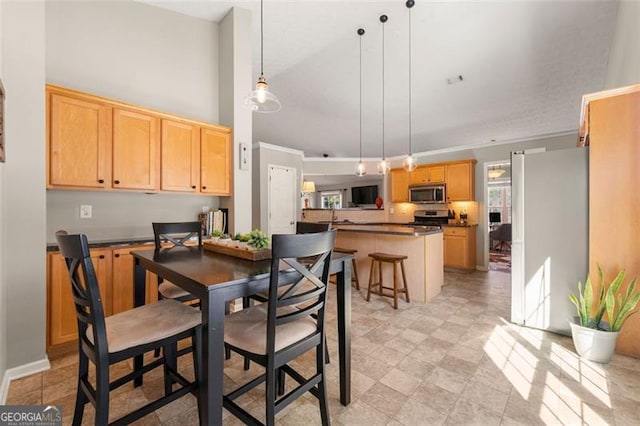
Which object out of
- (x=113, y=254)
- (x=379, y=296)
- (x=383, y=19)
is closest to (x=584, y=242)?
(x=379, y=296)

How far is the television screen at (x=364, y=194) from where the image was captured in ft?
27.4

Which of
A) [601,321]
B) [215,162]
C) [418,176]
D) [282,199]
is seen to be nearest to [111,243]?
[215,162]

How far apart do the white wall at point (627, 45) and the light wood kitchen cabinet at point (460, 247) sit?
9.83 feet

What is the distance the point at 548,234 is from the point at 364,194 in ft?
20.0

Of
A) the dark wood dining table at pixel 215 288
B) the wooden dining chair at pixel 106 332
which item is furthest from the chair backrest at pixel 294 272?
the wooden dining chair at pixel 106 332

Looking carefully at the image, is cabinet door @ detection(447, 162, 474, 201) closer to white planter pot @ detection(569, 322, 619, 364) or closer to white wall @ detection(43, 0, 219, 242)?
white planter pot @ detection(569, 322, 619, 364)

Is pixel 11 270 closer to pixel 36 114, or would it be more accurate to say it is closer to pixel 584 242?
pixel 36 114

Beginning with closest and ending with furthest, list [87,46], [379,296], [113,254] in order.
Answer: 1. [113,254]
2. [87,46]
3. [379,296]

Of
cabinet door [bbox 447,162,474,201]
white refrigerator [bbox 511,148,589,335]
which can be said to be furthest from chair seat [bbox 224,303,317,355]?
cabinet door [bbox 447,162,474,201]

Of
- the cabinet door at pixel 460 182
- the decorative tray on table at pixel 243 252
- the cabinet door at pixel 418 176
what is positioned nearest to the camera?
the decorative tray on table at pixel 243 252

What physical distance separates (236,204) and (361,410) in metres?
2.43

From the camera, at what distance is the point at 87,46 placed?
2.68 m

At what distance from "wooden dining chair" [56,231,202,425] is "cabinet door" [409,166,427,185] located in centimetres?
572

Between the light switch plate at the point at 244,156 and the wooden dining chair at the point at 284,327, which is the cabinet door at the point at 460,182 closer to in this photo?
the light switch plate at the point at 244,156
